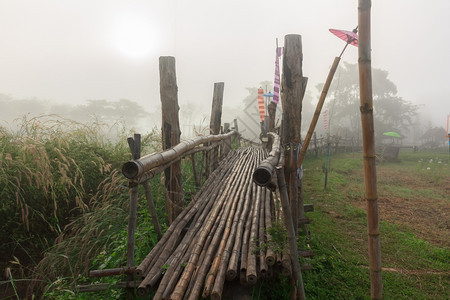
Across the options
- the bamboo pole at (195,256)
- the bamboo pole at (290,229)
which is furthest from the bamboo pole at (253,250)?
the bamboo pole at (195,256)

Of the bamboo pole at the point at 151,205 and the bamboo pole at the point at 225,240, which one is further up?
the bamboo pole at the point at 151,205

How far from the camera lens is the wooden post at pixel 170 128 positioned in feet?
8.82

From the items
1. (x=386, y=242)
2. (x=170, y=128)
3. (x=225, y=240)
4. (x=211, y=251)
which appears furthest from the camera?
(x=386, y=242)

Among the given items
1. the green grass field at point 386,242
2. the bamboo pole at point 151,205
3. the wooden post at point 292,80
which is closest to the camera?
the bamboo pole at point 151,205

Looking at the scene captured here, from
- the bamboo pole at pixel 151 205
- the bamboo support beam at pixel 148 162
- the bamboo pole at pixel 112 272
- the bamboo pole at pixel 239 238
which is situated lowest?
the bamboo pole at pixel 112 272

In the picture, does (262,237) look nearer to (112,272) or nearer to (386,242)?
(112,272)

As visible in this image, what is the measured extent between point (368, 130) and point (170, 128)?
1.92 metres

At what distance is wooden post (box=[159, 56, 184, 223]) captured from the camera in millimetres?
2689

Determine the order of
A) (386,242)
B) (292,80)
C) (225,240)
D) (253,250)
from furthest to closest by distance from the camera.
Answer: (386,242)
(292,80)
(225,240)
(253,250)

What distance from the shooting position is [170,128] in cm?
271

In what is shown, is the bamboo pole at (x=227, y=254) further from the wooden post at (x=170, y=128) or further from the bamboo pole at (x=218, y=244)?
the wooden post at (x=170, y=128)

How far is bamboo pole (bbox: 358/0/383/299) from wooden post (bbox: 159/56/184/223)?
183cm

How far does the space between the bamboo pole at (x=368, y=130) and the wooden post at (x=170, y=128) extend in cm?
183

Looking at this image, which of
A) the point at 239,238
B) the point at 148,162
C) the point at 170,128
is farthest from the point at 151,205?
the point at 170,128
